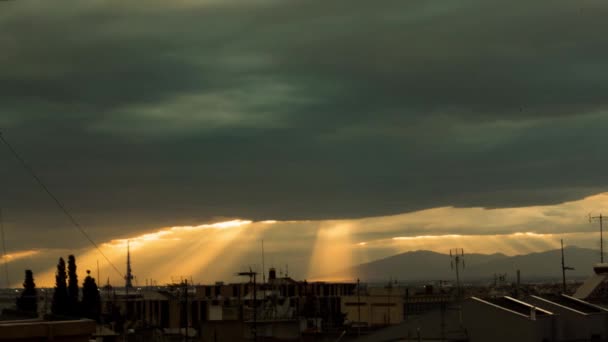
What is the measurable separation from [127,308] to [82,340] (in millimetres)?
155970

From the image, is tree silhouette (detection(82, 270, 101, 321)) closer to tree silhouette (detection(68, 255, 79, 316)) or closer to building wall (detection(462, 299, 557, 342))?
tree silhouette (detection(68, 255, 79, 316))

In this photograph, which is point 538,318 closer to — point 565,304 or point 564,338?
point 564,338

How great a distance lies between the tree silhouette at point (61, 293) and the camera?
10504 centimetres

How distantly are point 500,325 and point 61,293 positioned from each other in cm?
7597

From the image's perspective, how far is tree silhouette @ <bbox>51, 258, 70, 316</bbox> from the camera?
105 m

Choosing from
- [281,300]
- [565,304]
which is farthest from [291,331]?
[281,300]

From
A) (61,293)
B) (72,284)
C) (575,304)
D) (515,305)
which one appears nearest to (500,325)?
(515,305)

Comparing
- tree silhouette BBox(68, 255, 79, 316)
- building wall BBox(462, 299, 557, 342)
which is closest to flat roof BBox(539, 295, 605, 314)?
building wall BBox(462, 299, 557, 342)

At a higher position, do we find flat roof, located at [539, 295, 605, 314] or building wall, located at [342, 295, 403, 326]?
flat roof, located at [539, 295, 605, 314]

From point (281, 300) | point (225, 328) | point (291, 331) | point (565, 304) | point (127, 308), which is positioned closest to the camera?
point (565, 304)

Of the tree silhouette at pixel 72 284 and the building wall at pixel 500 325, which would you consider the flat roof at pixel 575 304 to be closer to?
the building wall at pixel 500 325

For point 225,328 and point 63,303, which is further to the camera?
point 63,303

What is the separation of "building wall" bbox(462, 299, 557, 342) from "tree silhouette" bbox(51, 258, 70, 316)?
6354 centimetres

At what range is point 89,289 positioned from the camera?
11675 cm
